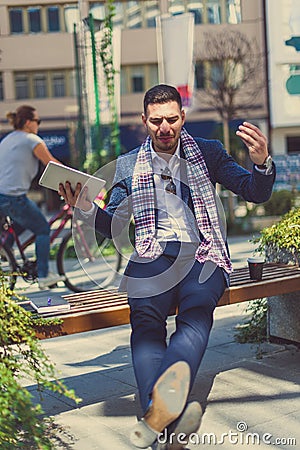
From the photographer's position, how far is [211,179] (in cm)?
386

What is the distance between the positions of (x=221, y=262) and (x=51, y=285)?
384 centimetres

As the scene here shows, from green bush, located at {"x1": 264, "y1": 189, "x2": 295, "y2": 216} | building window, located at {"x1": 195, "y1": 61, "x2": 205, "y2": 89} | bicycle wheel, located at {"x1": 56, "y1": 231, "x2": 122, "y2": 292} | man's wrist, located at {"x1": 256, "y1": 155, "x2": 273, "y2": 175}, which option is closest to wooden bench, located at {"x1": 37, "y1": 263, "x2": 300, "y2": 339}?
man's wrist, located at {"x1": 256, "y1": 155, "x2": 273, "y2": 175}

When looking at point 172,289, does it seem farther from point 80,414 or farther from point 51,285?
point 51,285

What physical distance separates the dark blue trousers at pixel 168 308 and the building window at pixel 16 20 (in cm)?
3061

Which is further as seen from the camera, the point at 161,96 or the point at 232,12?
→ the point at 232,12

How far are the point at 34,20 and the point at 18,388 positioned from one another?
31.7 metres

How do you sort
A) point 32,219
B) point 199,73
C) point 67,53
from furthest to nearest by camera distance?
point 67,53
point 199,73
point 32,219

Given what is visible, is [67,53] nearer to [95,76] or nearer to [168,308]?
[95,76]

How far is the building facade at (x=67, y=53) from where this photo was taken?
31.3 metres

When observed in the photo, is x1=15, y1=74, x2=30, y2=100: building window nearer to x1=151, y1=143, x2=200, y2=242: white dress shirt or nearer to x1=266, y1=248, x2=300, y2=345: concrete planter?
x1=266, y1=248, x2=300, y2=345: concrete planter

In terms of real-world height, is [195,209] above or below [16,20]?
below

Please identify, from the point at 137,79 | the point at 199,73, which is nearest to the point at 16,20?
the point at 137,79

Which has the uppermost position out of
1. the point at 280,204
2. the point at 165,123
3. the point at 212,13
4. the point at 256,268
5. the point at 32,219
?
the point at 212,13

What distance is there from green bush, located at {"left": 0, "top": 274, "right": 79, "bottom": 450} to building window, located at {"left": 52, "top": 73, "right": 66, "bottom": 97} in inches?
1180
